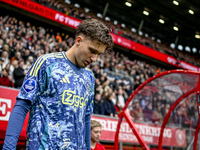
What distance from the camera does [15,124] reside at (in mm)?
1178

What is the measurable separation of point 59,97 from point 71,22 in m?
11.9

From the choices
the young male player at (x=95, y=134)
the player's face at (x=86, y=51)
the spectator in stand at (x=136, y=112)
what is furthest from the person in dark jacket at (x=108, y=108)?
the player's face at (x=86, y=51)

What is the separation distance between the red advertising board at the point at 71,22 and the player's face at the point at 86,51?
1031 centimetres

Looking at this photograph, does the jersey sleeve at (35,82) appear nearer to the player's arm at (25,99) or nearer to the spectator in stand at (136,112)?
the player's arm at (25,99)

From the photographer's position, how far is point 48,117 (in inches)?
49.6

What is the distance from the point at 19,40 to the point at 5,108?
465 centimetres

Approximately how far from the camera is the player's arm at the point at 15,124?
113 cm

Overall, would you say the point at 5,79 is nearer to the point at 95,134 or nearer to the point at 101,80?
the point at 95,134

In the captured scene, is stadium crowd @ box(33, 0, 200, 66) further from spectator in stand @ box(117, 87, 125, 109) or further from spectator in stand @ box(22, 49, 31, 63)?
spectator in stand @ box(117, 87, 125, 109)

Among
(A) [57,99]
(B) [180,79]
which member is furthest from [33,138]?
(B) [180,79]

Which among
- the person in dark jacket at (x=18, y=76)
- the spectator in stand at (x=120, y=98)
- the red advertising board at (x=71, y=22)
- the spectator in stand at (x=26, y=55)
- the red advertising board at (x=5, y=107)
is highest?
the red advertising board at (x=71, y=22)

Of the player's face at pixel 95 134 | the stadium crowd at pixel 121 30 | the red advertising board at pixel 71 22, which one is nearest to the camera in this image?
the player's face at pixel 95 134

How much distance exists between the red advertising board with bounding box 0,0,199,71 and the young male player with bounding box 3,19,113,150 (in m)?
10.3

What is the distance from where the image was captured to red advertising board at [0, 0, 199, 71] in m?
11.0
